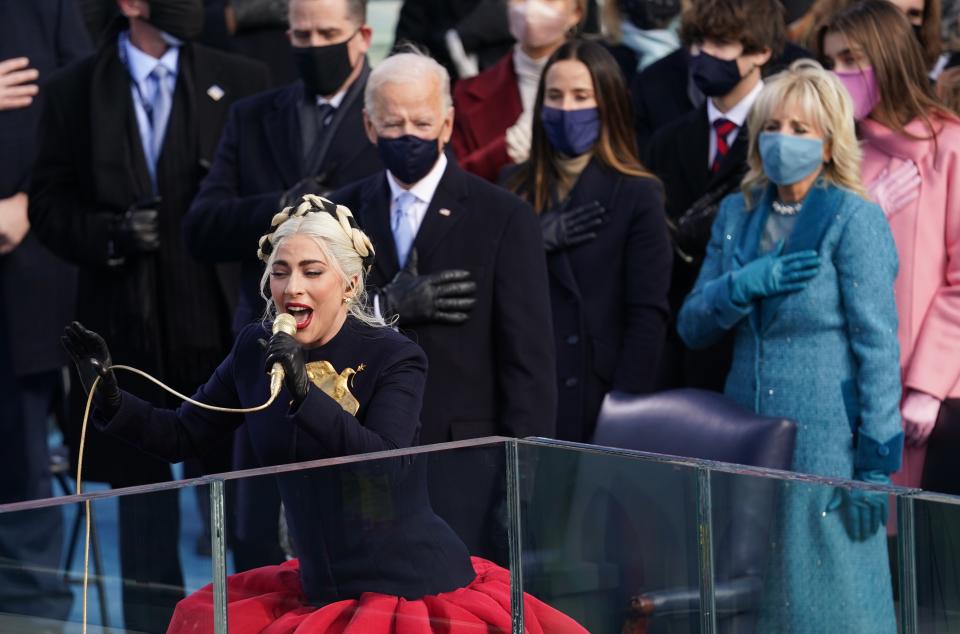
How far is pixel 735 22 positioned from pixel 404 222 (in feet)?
4.71

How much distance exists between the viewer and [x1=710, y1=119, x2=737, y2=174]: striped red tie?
4.98 metres

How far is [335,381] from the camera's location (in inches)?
113

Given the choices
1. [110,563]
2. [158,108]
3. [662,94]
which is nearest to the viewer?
[110,563]

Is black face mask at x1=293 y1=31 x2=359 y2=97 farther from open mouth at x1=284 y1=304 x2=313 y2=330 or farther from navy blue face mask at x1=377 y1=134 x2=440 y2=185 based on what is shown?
open mouth at x1=284 y1=304 x2=313 y2=330

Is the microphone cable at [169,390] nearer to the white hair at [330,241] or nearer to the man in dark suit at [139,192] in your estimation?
the white hair at [330,241]

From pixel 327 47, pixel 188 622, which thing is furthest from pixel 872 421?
pixel 188 622

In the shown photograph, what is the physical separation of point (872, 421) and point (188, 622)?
2173 millimetres

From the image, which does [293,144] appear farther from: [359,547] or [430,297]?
[359,547]

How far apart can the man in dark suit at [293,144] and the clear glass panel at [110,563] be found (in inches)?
82.4

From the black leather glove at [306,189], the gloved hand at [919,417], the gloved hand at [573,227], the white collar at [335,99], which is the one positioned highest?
the white collar at [335,99]

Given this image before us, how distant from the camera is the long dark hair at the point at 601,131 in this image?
15.5 feet

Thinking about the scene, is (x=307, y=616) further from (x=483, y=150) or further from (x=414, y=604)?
(x=483, y=150)

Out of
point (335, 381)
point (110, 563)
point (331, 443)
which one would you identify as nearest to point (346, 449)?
point (331, 443)

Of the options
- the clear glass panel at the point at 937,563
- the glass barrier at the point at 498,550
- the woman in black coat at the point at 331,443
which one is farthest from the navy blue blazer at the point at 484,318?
the clear glass panel at the point at 937,563
